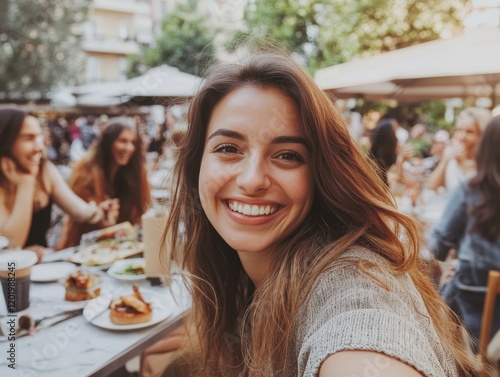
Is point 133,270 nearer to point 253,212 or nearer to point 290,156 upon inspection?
point 253,212

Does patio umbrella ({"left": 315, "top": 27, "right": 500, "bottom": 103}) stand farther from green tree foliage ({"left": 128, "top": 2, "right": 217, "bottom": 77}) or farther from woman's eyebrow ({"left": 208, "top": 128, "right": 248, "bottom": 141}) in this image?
green tree foliage ({"left": 128, "top": 2, "right": 217, "bottom": 77})

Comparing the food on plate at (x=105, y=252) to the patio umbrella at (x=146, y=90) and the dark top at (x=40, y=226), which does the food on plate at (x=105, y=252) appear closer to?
the dark top at (x=40, y=226)

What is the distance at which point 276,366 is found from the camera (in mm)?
1129

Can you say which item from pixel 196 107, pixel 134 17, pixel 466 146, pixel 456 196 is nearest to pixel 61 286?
pixel 196 107

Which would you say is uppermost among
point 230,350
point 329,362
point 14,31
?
point 14,31

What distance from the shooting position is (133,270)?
2.25 m

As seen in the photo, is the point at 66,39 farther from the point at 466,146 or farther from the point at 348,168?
the point at 348,168

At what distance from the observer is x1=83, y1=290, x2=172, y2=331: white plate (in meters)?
1.68

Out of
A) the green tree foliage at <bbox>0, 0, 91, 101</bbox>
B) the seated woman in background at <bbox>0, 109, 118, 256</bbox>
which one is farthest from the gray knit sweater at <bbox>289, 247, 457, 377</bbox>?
the green tree foliage at <bbox>0, 0, 91, 101</bbox>

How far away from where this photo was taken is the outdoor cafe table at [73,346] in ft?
4.65

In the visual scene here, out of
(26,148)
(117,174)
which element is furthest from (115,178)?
(26,148)

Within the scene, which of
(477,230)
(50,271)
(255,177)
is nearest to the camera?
(255,177)

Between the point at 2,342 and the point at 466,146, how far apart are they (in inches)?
169

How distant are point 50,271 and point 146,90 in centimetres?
474
